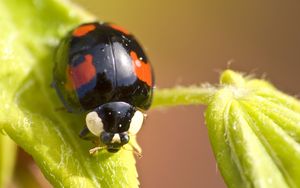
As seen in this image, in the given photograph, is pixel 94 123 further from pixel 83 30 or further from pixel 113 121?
pixel 83 30

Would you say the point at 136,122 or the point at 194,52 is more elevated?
the point at 194,52

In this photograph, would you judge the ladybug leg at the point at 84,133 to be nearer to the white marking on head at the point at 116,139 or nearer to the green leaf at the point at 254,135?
the white marking on head at the point at 116,139

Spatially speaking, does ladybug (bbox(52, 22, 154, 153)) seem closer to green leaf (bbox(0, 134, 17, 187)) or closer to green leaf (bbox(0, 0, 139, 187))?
green leaf (bbox(0, 0, 139, 187))

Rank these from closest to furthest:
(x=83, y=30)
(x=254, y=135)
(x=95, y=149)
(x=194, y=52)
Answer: (x=254, y=135) < (x=95, y=149) < (x=83, y=30) < (x=194, y=52)

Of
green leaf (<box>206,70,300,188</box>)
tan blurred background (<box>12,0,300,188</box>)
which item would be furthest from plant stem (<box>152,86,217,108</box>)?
tan blurred background (<box>12,0,300,188</box>)

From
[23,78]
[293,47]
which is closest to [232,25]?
[293,47]

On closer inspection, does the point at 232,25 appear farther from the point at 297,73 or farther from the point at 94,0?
the point at 94,0

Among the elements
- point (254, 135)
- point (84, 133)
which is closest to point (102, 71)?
point (84, 133)
